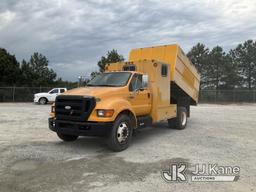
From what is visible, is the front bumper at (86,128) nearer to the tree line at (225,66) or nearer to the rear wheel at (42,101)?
the rear wheel at (42,101)

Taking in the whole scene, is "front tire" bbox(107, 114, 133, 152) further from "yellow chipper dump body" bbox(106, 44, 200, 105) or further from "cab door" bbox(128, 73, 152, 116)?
"yellow chipper dump body" bbox(106, 44, 200, 105)

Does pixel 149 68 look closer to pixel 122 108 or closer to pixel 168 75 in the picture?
pixel 168 75

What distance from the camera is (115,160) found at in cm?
700

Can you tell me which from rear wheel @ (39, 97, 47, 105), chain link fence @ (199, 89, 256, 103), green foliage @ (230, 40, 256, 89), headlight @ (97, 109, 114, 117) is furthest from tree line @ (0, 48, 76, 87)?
headlight @ (97, 109, 114, 117)

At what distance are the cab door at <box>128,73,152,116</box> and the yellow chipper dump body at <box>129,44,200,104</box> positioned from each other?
76.3 inches

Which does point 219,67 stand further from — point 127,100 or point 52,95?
point 127,100

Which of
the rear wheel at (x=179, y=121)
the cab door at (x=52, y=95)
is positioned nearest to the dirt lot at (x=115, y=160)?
the rear wheel at (x=179, y=121)

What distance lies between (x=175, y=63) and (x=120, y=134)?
441cm

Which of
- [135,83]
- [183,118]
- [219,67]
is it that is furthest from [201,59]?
[135,83]

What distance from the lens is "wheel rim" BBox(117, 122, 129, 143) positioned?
25.9ft

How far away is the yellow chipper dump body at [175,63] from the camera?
11211 mm

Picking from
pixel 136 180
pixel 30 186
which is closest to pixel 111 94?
pixel 136 180

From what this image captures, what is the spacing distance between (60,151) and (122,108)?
203 centimetres

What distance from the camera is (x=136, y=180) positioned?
18.4 ft
